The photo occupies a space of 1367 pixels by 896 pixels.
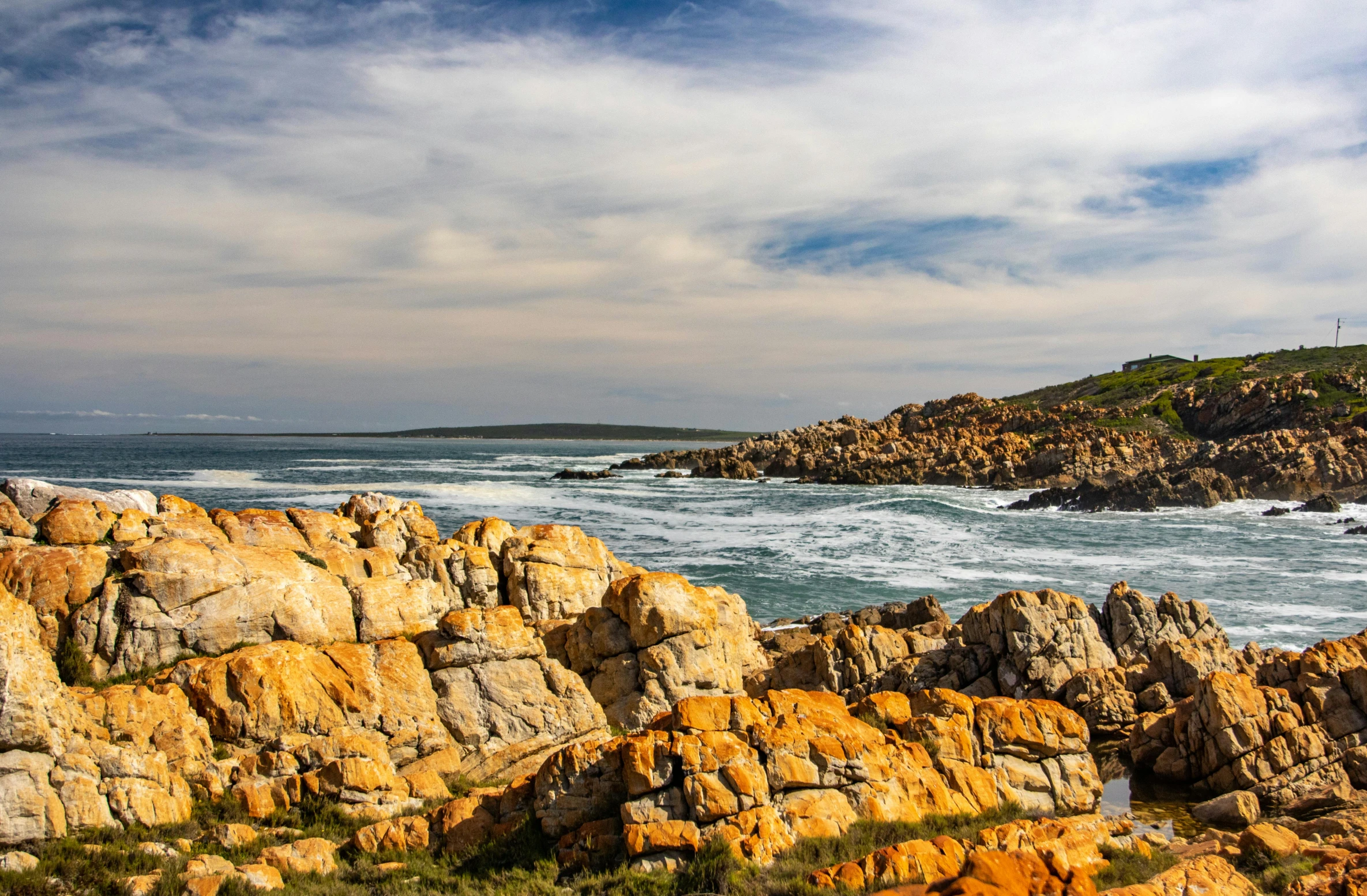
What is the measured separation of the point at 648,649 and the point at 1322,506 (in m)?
54.2

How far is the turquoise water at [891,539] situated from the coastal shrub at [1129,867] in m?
16.2

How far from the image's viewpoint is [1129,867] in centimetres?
842

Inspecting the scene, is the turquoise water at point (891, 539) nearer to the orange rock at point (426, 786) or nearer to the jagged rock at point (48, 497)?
the orange rock at point (426, 786)

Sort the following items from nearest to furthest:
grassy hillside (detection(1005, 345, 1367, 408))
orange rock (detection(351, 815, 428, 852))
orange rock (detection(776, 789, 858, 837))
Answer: orange rock (detection(776, 789, 858, 837)) → orange rock (detection(351, 815, 428, 852)) → grassy hillside (detection(1005, 345, 1367, 408))

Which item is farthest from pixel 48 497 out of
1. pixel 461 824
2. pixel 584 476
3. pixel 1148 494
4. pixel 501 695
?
pixel 584 476

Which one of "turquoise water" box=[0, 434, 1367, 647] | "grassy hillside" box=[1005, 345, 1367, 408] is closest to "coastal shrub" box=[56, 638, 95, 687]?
"turquoise water" box=[0, 434, 1367, 647]

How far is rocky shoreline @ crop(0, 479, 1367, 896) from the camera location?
860 cm

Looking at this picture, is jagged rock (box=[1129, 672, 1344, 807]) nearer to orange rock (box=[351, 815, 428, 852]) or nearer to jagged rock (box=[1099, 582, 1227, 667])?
jagged rock (box=[1099, 582, 1227, 667])

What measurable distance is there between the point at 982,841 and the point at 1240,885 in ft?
7.82

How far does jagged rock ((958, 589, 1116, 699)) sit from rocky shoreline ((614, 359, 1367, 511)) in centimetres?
4284

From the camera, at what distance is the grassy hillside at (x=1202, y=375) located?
97250mm

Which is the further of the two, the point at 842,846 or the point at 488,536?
the point at 488,536

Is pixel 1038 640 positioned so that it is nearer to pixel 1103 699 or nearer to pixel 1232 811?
pixel 1103 699

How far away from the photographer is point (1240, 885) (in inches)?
304
